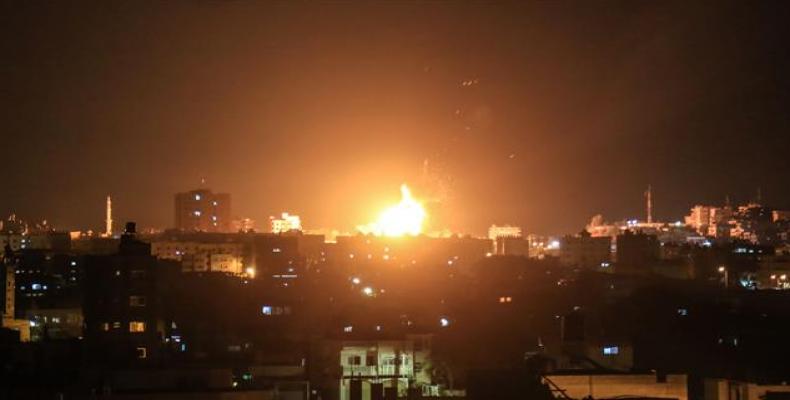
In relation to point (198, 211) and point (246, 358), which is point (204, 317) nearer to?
point (246, 358)

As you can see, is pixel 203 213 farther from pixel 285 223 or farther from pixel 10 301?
pixel 10 301

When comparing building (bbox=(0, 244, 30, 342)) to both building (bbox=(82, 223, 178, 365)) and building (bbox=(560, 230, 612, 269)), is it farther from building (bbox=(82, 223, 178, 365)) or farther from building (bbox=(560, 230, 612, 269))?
building (bbox=(560, 230, 612, 269))

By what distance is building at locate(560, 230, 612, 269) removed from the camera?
142ft

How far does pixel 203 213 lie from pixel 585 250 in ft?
73.8

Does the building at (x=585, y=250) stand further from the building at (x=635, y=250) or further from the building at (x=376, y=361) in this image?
the building at (x=376, y=361)

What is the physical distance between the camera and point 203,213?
56.2m

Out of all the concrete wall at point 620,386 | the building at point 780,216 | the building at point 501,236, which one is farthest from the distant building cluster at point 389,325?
the building at point 780,216

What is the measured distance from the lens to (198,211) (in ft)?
184

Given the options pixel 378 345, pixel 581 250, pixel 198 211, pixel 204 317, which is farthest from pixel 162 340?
pixel 198 211

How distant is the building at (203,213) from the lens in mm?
55688

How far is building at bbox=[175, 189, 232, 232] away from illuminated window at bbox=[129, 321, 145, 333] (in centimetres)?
4258

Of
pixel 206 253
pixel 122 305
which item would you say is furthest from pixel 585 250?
pixel 122 305

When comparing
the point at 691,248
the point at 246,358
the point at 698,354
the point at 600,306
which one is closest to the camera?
the point at 246,358

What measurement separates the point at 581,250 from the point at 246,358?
3330 cm
